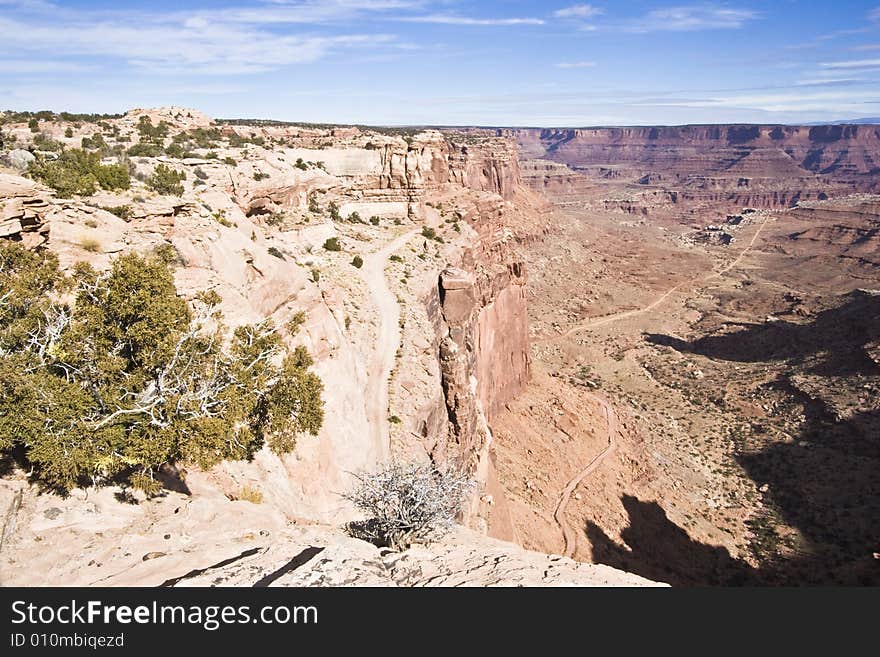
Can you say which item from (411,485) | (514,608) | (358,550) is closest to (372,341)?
(411,485)

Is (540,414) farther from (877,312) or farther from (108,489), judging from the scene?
(877,312)

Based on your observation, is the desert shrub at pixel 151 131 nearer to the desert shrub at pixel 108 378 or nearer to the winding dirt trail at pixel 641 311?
the desert shrub at pixel 108 378

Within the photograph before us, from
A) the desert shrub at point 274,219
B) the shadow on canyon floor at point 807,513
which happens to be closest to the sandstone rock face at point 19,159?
the desert shrub at point 274,219

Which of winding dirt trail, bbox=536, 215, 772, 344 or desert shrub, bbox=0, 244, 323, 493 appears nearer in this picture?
desert shrub, bbox=0, 244, 323, 493

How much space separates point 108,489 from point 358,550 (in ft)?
20.9

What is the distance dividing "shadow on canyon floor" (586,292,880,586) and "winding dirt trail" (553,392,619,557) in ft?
5.45

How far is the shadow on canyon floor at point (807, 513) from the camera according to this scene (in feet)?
99.6

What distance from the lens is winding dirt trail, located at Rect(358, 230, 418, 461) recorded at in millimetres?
20969

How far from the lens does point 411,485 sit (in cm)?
1258

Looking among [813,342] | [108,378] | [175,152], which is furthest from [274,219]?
[813,342]

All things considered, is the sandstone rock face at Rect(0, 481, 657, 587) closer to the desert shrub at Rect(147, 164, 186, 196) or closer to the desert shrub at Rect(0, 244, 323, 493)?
the desert shrub at Rect(0, 244, 323, 493)

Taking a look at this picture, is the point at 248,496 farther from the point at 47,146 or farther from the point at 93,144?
the point at 93,144

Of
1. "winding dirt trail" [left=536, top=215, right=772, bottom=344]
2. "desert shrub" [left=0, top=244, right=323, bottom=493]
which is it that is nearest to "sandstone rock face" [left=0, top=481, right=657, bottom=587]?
"desert shrub" [left=0, top=244, right=323, bottom=493]

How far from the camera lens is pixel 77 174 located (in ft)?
59.8
